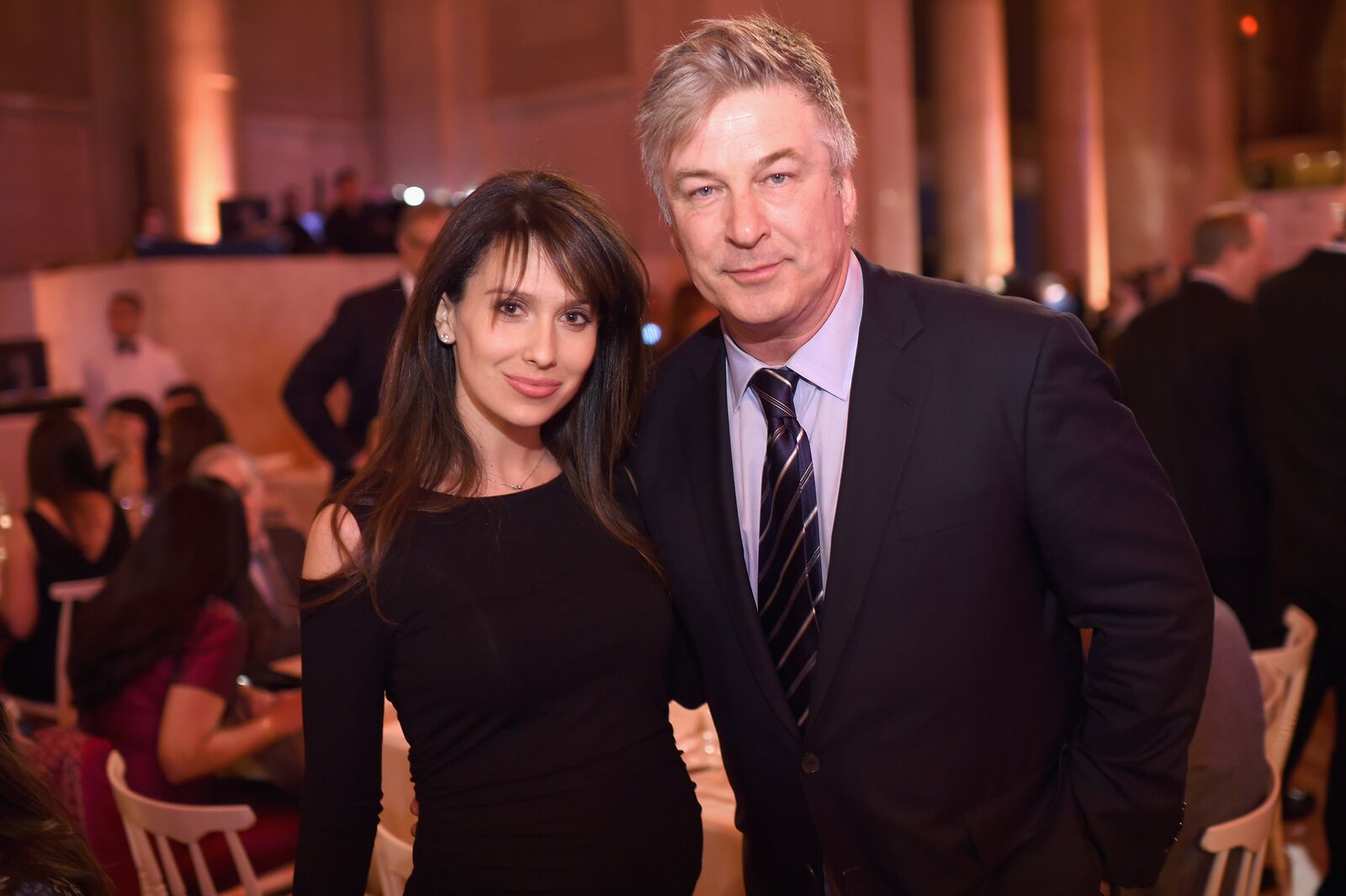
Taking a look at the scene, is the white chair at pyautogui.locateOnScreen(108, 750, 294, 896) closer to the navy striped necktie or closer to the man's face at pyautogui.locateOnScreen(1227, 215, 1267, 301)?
Result: the navy striped necktie

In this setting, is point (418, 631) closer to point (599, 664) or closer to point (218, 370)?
point (599, 664)

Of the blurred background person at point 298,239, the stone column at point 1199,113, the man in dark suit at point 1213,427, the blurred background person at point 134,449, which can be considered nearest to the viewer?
the man in dark suit at point 1213,427

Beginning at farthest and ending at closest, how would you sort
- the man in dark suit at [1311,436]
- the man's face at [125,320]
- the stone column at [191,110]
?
the stone column at [191,110] → the man's face at [125,320] → the man in dark suit at [1311,436]

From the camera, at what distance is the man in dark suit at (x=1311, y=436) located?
3412mm

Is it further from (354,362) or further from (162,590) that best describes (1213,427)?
(162,590)

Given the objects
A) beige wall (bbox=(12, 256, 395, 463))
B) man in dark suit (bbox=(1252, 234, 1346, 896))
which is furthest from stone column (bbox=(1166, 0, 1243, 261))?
man in dark suit (bbox=(1252, 234, 1346, 896))

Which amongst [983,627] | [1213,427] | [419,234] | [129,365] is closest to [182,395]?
[129,365]

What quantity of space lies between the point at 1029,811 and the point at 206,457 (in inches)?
125

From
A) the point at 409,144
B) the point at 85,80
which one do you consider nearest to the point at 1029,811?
the point at 409,144

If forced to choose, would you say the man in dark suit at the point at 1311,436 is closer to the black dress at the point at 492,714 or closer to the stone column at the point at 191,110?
the black dress at the point at 492,714

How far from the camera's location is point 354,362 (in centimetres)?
438

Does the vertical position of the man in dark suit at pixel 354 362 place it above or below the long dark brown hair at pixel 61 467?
above

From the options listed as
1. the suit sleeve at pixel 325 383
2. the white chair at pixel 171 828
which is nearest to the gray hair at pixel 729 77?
the white chair at pixel 171 828

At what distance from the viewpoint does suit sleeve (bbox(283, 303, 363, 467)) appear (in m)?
4.33
